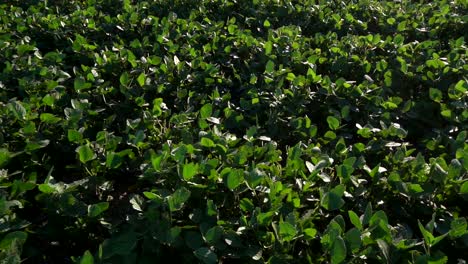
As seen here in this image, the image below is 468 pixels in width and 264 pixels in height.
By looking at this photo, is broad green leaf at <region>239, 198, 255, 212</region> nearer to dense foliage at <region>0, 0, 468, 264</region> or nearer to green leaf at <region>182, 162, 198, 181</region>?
dense foliage at <region>0, 0, 468, 264</region>

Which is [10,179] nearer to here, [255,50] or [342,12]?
[255,50]

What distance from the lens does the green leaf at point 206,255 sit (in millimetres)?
1717

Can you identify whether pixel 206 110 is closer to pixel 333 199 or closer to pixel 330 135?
pixel 330 135

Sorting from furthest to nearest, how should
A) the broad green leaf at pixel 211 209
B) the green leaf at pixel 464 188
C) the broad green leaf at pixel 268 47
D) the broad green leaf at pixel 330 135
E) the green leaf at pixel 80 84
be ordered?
1. the broad green leaf at pixel 268 47
2. the green leaf at pixel 80 84
3. the broad green leaf at pixel 330 135
4. the green leaf at pixel 464 188
5. the broad green leaf at pixel 211 209

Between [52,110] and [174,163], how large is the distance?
39.4 inches

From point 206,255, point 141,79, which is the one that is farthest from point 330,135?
point 141,79

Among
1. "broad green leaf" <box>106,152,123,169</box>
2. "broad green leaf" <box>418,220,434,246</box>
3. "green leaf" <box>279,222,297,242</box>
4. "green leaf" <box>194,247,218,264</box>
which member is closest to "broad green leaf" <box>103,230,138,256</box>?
"green leaf" <box>194,247,218,264</box>

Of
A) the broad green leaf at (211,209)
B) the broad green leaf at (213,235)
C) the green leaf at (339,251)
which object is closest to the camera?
the green leaf at (339,251)

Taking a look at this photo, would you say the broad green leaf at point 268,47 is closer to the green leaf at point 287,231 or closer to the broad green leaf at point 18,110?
the broad green leaf at point 18,110

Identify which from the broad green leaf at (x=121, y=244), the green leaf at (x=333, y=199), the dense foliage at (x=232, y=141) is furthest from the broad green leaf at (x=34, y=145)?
the green leaf at (x=333, y=199)

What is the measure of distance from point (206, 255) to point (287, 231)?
1.03 ft

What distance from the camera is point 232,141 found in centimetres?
237

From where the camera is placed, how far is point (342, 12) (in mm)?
4387

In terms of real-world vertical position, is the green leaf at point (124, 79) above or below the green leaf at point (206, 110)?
below
